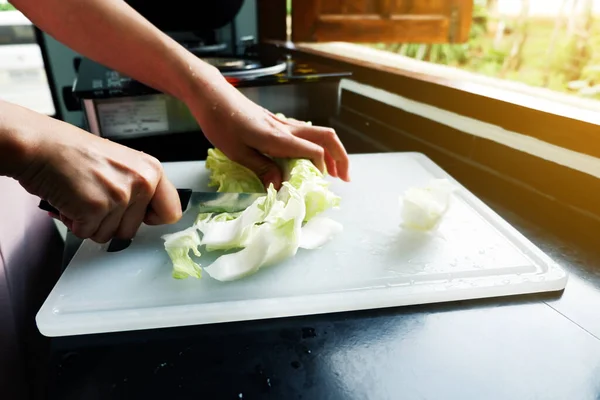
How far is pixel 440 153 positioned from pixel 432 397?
84 centimetres

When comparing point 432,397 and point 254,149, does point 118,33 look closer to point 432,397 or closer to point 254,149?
point 254,149

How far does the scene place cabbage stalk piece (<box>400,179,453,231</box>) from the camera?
70 centimetres

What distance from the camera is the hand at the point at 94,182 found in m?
0.50

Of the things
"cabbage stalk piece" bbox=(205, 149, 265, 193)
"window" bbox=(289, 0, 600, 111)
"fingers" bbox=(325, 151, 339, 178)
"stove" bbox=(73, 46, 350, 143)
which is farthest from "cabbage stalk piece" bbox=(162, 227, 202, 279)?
"window" bbox=(289, 0, 600, 111)

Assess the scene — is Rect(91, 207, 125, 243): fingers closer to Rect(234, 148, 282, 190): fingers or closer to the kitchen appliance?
Rect(234, 148, 282, 190): fingers

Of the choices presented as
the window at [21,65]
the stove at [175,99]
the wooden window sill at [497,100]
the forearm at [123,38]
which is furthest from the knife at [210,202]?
the window at [21,65]

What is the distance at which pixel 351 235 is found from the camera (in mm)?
713

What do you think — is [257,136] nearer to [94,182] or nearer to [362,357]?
[94,182]

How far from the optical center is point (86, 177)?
518mm

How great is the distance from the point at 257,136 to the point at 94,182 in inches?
13.6

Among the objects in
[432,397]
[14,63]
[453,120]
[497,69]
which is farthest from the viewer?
[14,63]

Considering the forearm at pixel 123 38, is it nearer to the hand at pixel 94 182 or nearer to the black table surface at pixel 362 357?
the hand at pixel 94 182

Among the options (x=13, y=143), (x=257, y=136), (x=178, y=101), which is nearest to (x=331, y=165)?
(x=257, y=136)

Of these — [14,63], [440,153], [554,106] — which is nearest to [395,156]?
[440,153]
